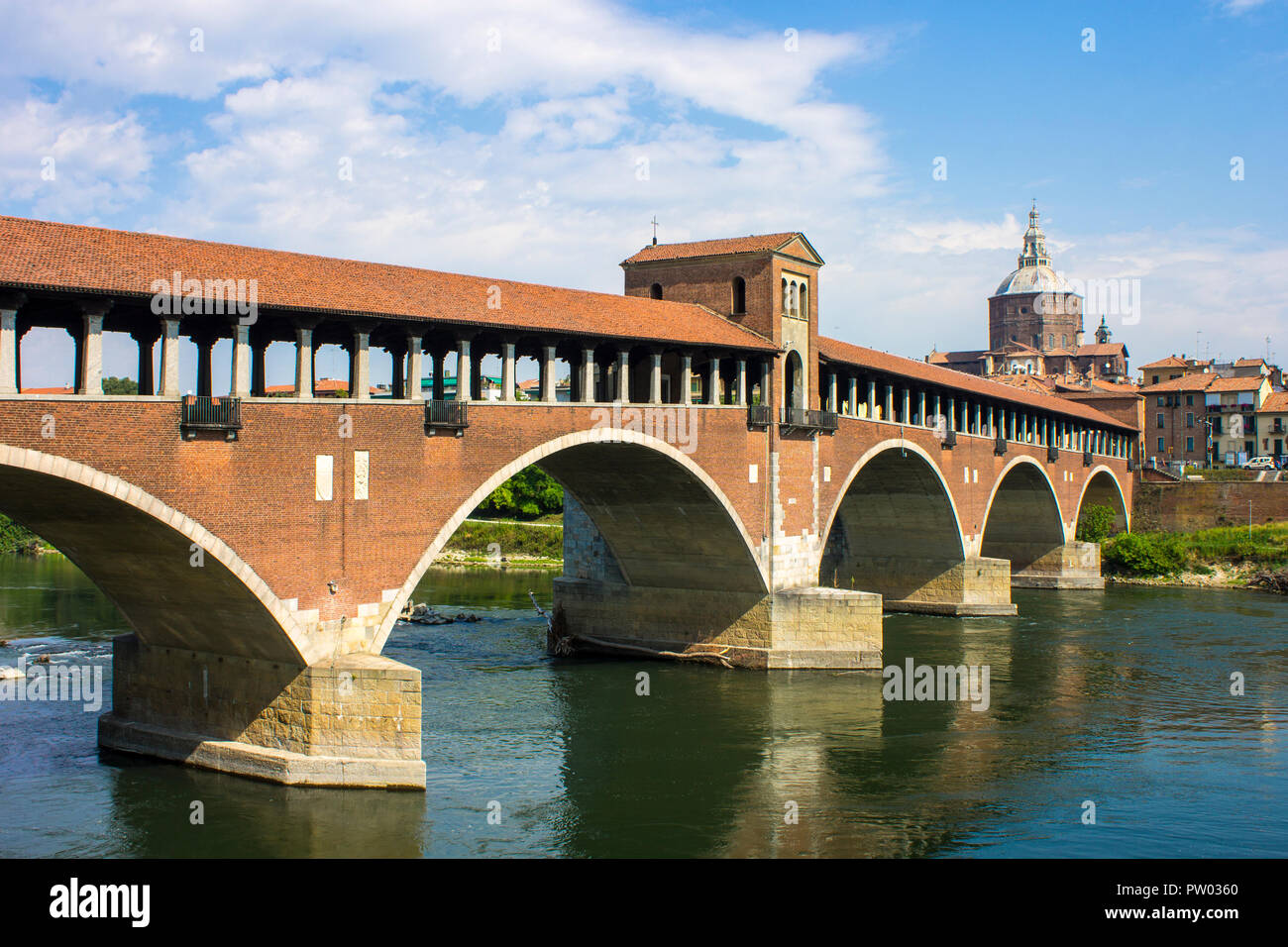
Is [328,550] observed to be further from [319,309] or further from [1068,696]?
[1068,696]

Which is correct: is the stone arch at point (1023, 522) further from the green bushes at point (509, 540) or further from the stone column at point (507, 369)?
the stone column at point (507, 369)

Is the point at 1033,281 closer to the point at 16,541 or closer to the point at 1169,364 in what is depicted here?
the point at 1169,364

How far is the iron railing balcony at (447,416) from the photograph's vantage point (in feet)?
78.9

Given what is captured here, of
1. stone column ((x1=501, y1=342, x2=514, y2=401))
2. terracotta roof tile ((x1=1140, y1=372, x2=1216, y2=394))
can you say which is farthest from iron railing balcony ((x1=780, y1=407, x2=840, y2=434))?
terracotta roof tile ((x1=1140, y1=372, x2=1216, y2=394))

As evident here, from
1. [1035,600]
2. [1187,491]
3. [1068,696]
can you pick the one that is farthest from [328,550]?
[1187,491]

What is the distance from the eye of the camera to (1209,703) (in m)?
31.5

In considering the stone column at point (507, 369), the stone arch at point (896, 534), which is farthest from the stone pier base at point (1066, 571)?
the stone column at point (507, 369)

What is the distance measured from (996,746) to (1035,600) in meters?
31.3

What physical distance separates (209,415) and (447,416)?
18.2ft

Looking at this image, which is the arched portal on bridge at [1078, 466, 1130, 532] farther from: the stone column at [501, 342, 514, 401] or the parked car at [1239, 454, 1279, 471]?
the stone column at [501, 342, 514, 401]

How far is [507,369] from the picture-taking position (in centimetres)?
2630

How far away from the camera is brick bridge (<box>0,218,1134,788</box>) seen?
64.0ft

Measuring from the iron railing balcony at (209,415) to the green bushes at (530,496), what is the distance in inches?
2292

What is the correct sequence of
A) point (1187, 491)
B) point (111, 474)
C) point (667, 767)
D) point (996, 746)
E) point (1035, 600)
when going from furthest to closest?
point (1187, 491), point (1035, 600), point (996, 746), point (667, 767), point (111, 474)
